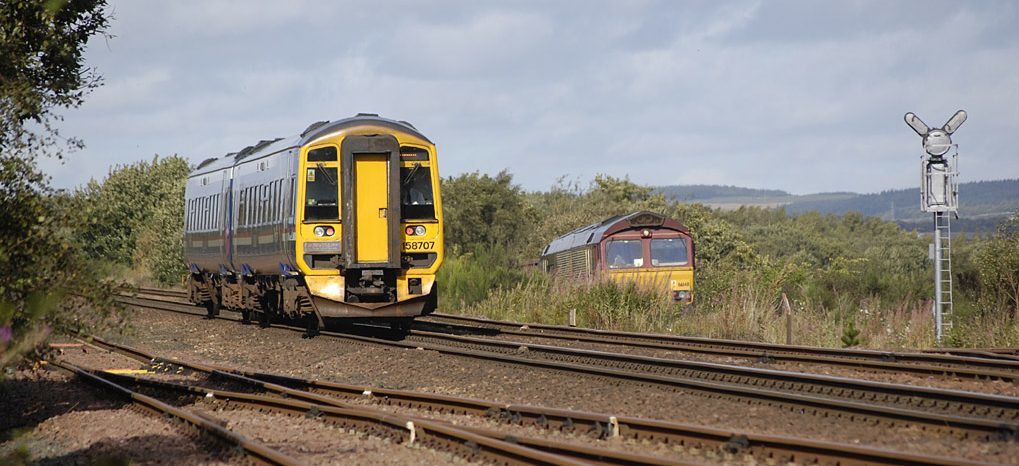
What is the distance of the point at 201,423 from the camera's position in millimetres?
9586

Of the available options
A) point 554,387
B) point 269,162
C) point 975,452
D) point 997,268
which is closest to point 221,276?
point 269,162

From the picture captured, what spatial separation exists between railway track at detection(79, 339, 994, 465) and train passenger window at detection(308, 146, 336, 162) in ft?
16.2

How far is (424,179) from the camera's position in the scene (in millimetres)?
17750

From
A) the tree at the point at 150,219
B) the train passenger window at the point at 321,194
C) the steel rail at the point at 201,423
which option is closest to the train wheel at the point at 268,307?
the train passenger window at the point at 321,194

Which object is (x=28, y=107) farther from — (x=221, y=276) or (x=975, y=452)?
(x=221, y=276)

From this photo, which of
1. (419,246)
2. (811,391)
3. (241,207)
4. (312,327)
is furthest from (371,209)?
(811,391)

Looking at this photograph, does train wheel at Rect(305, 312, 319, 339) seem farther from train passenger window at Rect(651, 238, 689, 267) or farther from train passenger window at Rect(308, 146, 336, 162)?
train passenger window at Rect(651, 238, 689, 267)

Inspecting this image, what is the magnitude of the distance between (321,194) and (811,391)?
28.6 ft

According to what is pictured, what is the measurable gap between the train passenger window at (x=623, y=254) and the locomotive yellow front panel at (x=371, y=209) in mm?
10619

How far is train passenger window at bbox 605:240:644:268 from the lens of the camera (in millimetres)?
27109

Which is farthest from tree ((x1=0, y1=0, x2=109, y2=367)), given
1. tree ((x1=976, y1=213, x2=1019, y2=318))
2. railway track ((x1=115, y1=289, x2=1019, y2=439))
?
tree ((x1=976, y1=213, x2=1019, y2=318))

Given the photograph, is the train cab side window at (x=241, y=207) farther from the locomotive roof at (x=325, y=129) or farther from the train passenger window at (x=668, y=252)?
the train passenger window at (x=668, y=252)

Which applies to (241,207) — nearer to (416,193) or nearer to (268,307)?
(268,307)

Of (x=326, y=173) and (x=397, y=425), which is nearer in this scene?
(x=397, y=425)
